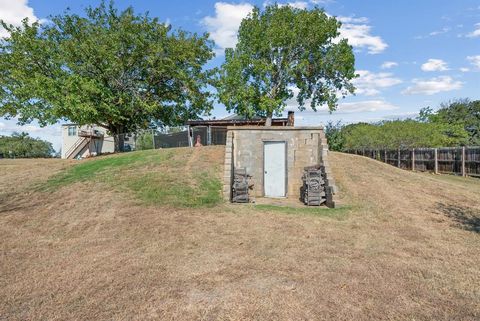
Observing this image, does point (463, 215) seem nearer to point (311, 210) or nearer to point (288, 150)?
point (311, 210)

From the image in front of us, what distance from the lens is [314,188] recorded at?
11648 mm

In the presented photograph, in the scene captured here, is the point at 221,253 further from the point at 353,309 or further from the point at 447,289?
the point at 447,289

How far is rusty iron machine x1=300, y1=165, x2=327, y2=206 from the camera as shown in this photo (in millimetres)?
11578

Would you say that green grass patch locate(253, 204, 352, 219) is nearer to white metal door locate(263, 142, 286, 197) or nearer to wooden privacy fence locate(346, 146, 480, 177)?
white metal door locate(263, 142, 286, 197)

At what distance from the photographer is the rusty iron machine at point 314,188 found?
1158 centimetres

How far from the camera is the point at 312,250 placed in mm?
6617

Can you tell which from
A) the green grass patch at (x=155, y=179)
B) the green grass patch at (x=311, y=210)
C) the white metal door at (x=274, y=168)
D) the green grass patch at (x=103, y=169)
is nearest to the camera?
the green grass patch at (x=311, y=210)

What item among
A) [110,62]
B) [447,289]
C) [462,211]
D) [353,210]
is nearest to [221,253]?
[447,289]

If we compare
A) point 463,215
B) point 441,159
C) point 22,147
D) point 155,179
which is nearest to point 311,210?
point 463,215

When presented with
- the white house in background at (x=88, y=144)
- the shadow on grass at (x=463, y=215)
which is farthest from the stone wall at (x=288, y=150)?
the white house in background at (x=88, y=144)

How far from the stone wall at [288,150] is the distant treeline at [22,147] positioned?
60280 mm

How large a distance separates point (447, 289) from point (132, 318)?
15.8ft

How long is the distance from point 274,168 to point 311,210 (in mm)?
3203

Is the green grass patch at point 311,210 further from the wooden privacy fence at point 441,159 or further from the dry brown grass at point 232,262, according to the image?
the wooden privacy fence at point 441,159
